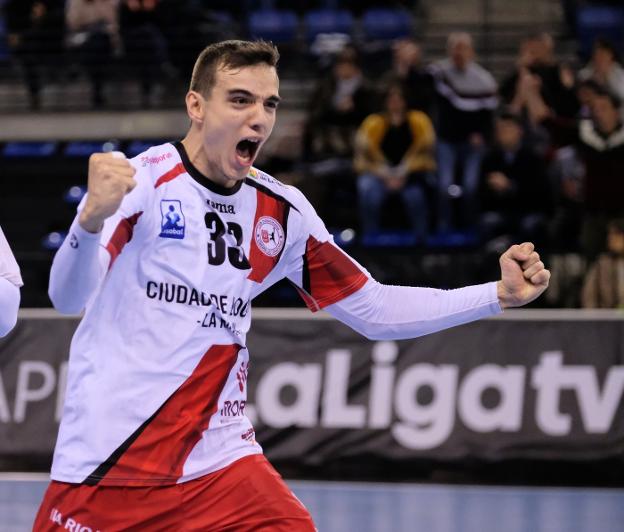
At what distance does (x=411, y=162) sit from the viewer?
1172cm

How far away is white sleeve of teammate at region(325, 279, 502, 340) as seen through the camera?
4371 millimetres

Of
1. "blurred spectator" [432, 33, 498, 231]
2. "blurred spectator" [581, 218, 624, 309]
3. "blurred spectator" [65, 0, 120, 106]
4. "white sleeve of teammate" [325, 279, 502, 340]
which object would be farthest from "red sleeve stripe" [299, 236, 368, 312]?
"blurred spectator" [65, 0, 120, 106]

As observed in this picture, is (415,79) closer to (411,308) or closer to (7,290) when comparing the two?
(411,308)

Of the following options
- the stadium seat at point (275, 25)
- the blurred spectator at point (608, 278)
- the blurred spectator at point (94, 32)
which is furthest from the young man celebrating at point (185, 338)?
the stadium seat at point (275, 25)

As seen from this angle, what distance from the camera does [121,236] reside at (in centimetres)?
380

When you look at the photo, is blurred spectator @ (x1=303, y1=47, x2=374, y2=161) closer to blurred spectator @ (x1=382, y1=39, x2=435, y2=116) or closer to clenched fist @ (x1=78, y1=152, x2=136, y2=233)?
blurred spectator @ (x1=382, y1=39, x2=435, y2=116)

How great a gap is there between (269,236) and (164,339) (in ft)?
1.89

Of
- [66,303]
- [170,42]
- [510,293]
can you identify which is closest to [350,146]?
[170,42]

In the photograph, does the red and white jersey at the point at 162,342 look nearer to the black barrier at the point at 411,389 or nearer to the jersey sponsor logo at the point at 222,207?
the jersey sponsor logo at the point at 222,207

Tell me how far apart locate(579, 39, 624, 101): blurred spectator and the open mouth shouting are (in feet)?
27.8

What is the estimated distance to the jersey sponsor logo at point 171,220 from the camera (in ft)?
12.9

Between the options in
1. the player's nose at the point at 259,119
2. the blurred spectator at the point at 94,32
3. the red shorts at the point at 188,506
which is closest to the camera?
the red shorts at the point at 188,506

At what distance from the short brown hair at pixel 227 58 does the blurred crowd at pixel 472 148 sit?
6.99m

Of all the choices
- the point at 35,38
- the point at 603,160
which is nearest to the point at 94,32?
the point at 35,38
